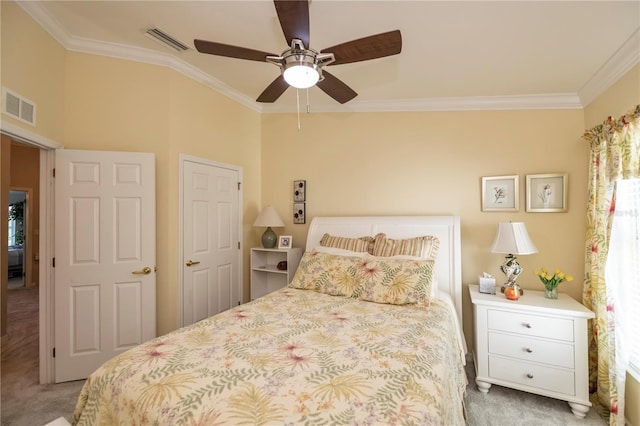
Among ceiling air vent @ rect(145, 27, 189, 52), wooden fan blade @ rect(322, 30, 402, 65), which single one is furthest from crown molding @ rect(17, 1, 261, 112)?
wooden fan blade @ rect(322, 30, 402, 65)

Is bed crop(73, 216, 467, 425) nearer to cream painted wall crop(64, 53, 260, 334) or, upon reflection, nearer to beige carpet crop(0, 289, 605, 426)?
beige carpet crop(0, 289, 605, 426)

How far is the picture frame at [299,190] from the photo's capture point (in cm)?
358

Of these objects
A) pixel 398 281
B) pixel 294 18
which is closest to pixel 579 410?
pixel 398 281

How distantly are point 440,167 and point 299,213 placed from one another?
1.68 metres

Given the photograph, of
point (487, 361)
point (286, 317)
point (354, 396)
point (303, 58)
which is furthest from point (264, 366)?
point (487, 361)

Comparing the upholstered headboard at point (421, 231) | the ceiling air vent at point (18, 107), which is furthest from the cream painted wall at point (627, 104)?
the ceiling air vent at point (18, 107)

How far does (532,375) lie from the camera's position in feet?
7.39

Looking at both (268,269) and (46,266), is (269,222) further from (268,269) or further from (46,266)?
(46,266)

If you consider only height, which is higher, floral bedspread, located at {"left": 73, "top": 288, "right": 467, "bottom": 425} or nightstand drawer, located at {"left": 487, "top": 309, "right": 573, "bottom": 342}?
floral bedspread, located at {"left": 73, "top": 288, "right": 467, "bottom": 425}

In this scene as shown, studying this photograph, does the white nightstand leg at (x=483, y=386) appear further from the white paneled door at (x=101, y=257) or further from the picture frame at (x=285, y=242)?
the white paneled door at (x=101, y=257)

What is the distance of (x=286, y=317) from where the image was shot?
6.36ft

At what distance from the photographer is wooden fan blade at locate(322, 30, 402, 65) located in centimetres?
157

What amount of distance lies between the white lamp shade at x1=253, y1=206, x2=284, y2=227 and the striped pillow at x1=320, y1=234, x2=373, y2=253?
639 millimetres

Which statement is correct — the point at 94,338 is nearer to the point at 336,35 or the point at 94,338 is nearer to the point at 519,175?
the point at 336,35
